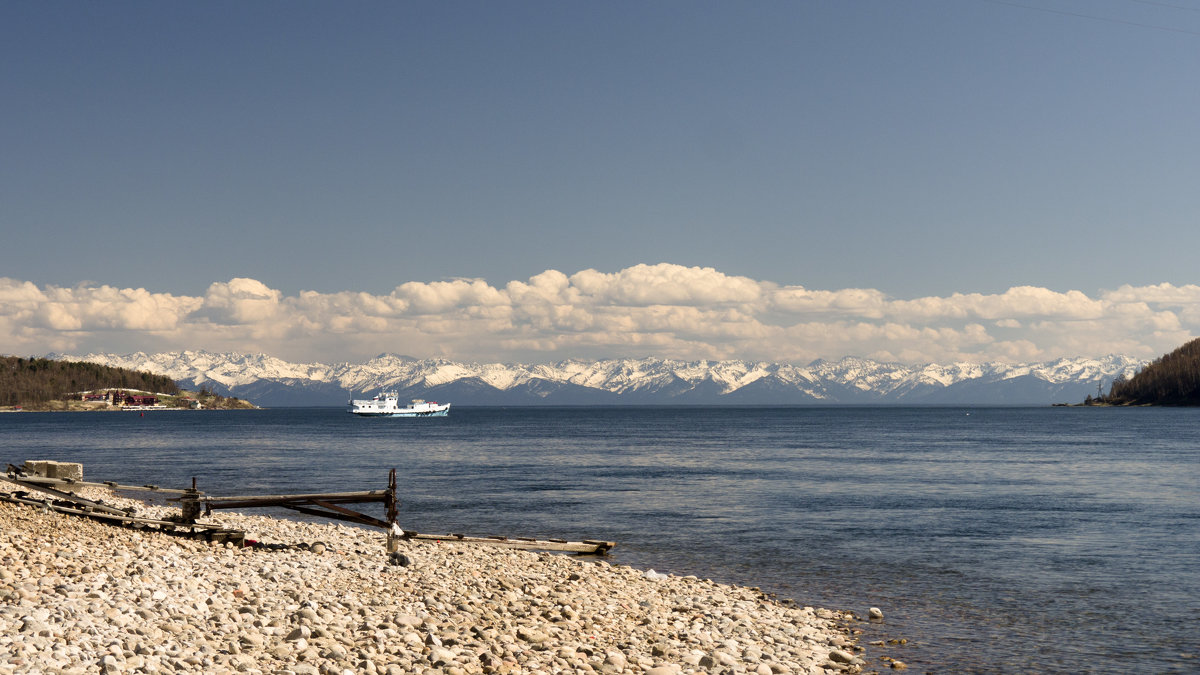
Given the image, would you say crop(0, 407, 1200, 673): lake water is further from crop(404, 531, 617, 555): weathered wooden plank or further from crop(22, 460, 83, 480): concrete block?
crop(22, 460, 83, 480): concrete block

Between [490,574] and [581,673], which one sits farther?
[490,574]

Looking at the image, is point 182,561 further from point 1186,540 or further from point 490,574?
point 1186,540

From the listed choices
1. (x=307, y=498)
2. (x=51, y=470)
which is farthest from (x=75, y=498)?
(x=307, y=498)

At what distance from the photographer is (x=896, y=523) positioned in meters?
40.5

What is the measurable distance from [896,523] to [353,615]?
29.1 m

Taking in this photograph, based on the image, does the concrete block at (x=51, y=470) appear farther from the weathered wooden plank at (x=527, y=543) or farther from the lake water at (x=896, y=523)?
the lake water at (x=896, y=523)

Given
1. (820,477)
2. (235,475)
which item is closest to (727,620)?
(820,477)

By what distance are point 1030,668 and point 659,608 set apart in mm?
8108

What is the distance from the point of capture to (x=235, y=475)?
68.2 meters

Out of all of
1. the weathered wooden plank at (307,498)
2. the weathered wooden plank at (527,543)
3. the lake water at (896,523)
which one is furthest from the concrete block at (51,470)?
the lake water at (896,523)

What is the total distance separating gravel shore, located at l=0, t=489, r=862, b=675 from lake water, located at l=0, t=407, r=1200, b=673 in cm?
331

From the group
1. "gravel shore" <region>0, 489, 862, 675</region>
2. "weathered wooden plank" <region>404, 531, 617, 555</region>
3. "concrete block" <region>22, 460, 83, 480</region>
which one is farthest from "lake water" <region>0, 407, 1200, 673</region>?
"concrete block" <region>22, 460, 83, 480</region>

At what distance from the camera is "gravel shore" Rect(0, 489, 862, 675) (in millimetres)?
14617

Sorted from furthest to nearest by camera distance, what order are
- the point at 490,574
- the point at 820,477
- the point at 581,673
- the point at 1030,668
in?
the point at 820,477 → the point at 490,574 → the point at 1030,668 → the point at 581,673
